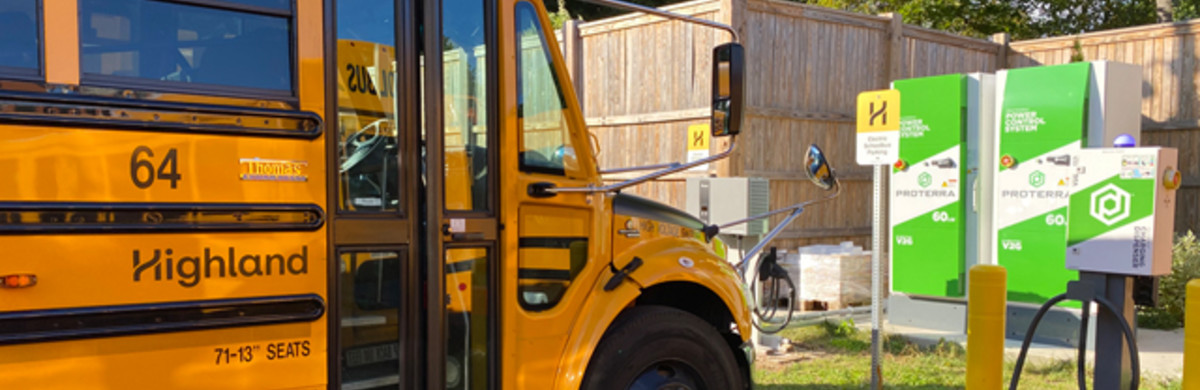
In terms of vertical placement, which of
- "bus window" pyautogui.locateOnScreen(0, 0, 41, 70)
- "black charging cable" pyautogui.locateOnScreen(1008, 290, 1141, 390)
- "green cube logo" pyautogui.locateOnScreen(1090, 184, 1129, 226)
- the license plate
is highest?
"bus window" pyautogui.locateOnScreen(0, 0, 41, 70)

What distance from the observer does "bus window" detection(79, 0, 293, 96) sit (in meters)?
2.76

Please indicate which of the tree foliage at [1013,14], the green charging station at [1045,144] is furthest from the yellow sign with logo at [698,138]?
the tree foliage at [1013,14]

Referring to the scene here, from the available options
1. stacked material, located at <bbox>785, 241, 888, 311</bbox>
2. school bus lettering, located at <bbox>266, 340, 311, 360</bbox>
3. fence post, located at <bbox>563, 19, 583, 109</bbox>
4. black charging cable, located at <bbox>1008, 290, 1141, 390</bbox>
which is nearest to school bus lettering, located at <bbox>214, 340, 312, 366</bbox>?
school bus lettering, located at <bbox>266, 340, 311, 360</bbox>

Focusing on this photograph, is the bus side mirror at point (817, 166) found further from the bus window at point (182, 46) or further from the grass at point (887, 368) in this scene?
the bus window at point (182, 46)

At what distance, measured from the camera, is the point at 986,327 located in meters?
4.69

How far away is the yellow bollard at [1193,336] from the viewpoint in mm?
4164

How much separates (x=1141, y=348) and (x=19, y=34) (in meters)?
8.88

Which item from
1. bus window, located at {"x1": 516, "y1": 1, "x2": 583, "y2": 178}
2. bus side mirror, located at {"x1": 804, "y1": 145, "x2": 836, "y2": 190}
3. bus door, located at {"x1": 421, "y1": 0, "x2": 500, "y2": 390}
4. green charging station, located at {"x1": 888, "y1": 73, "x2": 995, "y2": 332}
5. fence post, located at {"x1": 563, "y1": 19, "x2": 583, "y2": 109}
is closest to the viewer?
bus door, located at {"x1": 421, "y1": 0, "x2": 500, "y2": 390}

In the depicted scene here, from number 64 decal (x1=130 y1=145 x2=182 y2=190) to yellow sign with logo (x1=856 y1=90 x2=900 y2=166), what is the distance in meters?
4.50

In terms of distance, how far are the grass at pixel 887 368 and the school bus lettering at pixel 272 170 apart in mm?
4657

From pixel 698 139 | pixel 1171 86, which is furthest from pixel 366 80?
pixel 1171 86

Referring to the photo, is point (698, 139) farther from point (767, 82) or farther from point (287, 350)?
point (287, 350)

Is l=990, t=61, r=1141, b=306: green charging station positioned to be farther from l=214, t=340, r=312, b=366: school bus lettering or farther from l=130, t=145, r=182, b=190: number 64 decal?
l=130, t=145, r=182, b=190: number 64 decal

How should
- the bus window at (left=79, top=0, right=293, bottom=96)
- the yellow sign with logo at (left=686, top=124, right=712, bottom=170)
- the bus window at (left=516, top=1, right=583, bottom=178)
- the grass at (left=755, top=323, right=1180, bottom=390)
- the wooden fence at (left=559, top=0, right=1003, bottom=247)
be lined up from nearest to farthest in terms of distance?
the bus window at (left=79, top=0, right=293, bottom=96) < the bus window at (left=516, top=1, right=583, bottom=178) < the grass at (left=755, top=323, right=1180, bottom=390) < the yellow sign with logo at (left=686, top=124, right=712, bottom=170) < the wooden fence at (left=559, top=0, right=1003, bottom=247)
